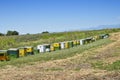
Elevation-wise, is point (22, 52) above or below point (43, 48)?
above

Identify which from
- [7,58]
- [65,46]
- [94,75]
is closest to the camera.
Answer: [94,75]

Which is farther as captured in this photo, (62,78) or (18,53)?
(18,53)

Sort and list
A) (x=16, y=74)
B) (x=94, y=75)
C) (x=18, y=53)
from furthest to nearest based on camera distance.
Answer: (x=18, y=53) → (x=16, y=74) → (x=94, y=75)

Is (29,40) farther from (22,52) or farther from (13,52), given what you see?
(13,52)

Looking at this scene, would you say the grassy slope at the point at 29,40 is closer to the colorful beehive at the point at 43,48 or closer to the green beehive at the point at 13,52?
the colorful beehive at the point at 43,48

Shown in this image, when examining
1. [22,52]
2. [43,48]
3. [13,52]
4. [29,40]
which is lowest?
[29,40]

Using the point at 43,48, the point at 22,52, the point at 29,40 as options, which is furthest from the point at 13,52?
the point at 29,40

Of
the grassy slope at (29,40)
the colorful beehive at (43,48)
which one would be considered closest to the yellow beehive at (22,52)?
the colorful beehive at (43,48)

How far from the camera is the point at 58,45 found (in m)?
49.2

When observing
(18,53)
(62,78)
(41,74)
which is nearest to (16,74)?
(41,74)

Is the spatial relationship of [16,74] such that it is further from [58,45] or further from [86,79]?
[58,45]

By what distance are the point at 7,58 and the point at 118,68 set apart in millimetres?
15125

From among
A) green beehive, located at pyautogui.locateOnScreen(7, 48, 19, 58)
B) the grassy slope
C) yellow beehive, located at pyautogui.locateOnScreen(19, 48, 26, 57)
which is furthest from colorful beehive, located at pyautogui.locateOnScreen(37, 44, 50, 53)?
the grassy slope

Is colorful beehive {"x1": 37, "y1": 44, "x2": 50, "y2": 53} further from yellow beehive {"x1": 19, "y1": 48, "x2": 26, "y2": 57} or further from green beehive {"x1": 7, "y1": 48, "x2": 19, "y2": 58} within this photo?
green beehive {"x1": 7, "y1": 48, "x2": 19, "y2": 58}
